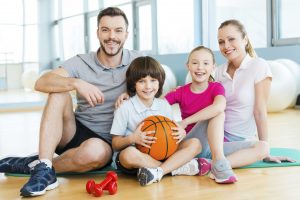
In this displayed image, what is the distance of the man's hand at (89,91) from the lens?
6.91 ft

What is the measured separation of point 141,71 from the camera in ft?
7.17

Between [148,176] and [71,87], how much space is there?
57 cm

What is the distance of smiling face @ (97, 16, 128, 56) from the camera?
222 cm

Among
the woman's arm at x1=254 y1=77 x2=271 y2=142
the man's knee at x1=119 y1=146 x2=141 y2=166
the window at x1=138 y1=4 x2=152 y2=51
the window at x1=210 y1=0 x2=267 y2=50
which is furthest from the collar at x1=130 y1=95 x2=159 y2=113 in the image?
the window at x1=138 y1=4 x2=152 y2=51

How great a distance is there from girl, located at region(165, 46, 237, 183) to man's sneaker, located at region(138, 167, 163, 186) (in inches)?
10.9

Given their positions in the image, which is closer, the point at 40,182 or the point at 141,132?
the point at 40,182

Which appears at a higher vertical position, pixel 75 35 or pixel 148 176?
pixel 75 35

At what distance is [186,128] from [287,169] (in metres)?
0.58

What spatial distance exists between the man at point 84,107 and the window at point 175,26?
17.1ft

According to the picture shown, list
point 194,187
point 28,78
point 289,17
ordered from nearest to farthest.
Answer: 1. point 194,187
2. point 289,17
3. point 28,78

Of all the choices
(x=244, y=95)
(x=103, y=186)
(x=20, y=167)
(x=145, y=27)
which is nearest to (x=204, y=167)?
(x=244, y=95)

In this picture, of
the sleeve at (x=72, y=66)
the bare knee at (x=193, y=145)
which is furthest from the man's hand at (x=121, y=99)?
the bare knee at (x=193, y=145)

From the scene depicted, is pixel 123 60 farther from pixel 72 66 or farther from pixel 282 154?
pixel 282 154

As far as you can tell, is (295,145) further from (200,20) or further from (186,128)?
(200,20)
